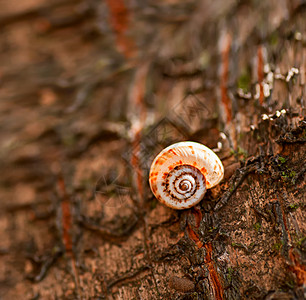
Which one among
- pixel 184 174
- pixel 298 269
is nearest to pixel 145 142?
pixel 184 174

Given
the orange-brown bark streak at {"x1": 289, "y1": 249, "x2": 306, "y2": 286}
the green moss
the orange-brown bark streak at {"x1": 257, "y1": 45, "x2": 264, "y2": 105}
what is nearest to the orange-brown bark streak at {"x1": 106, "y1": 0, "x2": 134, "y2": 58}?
the orange-brown bark streak at {"x1": 257, "y1": 45, "x2": 264, "y2": 105}

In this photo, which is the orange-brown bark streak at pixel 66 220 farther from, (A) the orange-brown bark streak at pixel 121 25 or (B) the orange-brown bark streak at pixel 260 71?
(B) the orange-brown bark streak at pixel 260 71

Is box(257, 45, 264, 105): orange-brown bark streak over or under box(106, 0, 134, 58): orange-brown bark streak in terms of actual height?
under

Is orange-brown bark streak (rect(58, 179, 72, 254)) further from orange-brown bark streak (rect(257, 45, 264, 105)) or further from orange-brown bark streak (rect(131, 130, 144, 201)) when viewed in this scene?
orange-brown bark streak (rect(257, 45, 264, 105))

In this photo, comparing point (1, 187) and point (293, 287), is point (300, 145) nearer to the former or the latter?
point (293, 287)

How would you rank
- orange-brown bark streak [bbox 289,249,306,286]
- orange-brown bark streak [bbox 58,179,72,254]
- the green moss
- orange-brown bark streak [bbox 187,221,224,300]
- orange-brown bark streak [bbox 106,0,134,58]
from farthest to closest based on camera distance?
orange-brown bark streak [bbox 106,0,134,58] < orange-brown bark streak [bbox 58,179,72,254] < the green moss < orange-brown bark streak [bbox 187,221,224,300] < orange-brown bark streak [bbox 289,249,306,286]

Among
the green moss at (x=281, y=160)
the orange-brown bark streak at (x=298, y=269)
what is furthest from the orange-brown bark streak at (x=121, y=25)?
the orange-brown bark streak at (x=298, y=269)
